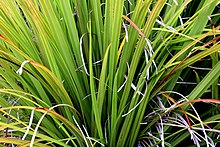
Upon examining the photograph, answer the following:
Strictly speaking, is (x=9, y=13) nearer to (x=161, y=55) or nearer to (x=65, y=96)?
(x=65, y=96)

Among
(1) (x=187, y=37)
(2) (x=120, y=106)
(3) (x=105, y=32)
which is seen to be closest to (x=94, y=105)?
(2) (x=120, y=106)

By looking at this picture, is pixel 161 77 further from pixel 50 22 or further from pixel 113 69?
pixel 50 22

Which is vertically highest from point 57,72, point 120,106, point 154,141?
point 57,72

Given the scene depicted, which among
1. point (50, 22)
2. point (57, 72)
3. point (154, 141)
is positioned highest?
point (50, 22)

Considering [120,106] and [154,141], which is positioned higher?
[120,106]

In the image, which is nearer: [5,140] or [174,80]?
[5,140]

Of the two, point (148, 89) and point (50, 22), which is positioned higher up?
point (50, 22)
